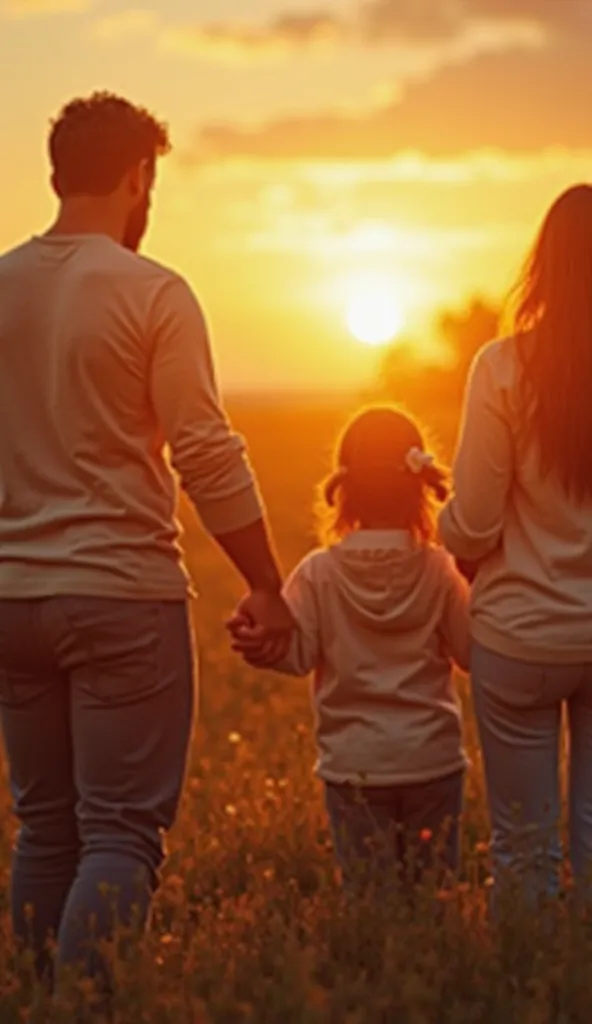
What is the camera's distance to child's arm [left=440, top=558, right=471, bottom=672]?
6094mm

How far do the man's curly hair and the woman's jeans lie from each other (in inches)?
61.9

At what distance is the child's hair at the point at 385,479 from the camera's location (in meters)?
6.15

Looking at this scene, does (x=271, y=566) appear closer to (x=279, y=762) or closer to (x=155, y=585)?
(x=155, y=585)

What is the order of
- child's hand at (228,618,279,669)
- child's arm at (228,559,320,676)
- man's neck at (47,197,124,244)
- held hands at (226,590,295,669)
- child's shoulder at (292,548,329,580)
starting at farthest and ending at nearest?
child's shoulder at (292,548,329,580) → child's arm at (228,559,320,676) → child's hand at (228,618,279,669) → held hands at (226,590,295,669) → man's neck at (47,197,124,244)

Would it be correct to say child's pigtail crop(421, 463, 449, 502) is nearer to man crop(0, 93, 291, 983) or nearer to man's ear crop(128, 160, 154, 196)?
man crop(0, 93, 291, 983)

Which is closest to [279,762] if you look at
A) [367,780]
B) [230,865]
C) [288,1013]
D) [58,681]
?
[230,865]

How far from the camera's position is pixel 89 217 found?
5.41 metres

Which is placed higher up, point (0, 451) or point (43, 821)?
point (0, 451)

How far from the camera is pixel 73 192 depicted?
5406 millimetres

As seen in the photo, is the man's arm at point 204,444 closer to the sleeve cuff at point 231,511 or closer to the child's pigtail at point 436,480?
the sleeve cuff at point 231,511

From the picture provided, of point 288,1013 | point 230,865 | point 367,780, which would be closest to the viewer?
point 288,1013

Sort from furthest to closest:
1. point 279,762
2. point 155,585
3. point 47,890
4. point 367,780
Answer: point 279,762, point 367,780, point 47,890, point 155,585

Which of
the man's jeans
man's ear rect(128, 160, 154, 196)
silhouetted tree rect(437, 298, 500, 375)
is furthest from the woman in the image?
silhouetted tree rect(437, 298, 500, 375)

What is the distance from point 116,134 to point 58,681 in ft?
4.56
